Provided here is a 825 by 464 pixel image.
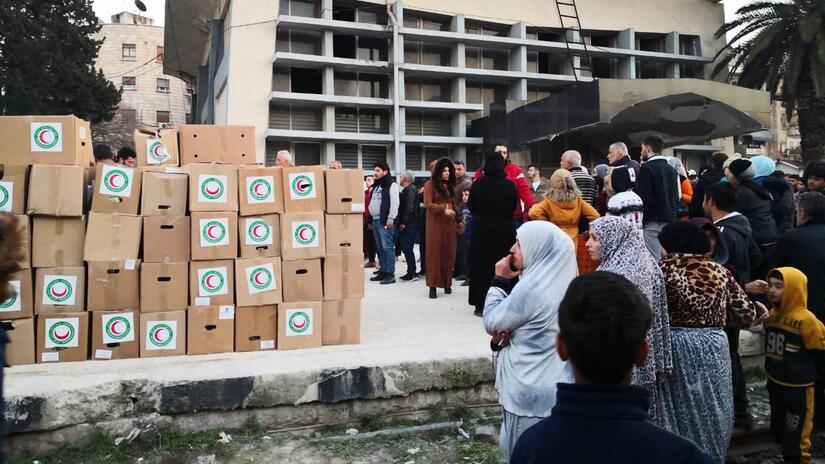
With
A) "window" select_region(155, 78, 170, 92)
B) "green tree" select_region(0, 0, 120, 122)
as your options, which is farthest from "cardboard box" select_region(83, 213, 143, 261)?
"window" select_region(155, 78, 170, 92)

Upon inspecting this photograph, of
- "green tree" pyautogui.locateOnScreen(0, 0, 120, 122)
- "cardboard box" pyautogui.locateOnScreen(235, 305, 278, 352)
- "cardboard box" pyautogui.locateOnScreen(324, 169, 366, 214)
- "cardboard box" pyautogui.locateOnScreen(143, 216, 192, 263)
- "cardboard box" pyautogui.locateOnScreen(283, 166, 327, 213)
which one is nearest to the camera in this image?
"cardboard box" pyautogui.locateOnScreen(143, 216, 192, 263)

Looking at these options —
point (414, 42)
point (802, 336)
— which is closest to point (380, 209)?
point (802, 336)

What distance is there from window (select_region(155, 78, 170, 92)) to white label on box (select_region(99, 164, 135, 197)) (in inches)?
2107

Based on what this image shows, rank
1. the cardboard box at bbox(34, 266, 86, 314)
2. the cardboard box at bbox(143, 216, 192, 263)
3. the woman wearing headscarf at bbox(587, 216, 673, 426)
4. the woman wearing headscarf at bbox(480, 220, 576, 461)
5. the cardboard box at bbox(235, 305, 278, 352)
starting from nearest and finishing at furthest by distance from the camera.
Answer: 1. the woman wearing headscarf at bbox(480, 220, 576, 461)
2. the woman wearing headscarf at bbox(587, 216, 673, 426)
3. the cardboard box at bbox(34, 266, 86, 314)
4. the cardboard box at bbox(143, 216, 192, 263)
5. the cardboard box at bbox(235, 305, 278, 352)

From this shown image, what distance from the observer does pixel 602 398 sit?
50.5 inches

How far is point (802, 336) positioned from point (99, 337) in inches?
178

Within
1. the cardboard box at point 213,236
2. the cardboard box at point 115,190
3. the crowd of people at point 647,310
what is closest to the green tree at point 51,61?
the cardboard box at point 115,190

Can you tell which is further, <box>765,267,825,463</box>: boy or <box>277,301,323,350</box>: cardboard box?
<box>277,301,323,350</box>: cardboard box

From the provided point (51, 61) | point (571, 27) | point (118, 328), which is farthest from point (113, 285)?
point (51, 61)

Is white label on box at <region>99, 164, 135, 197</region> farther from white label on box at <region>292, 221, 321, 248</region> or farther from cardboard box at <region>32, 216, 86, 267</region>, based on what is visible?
white label on box at <region>292, 221, 321, 248</region>

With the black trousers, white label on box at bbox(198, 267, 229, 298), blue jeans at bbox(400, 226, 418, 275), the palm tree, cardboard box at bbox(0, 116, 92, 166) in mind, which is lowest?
the black trousers

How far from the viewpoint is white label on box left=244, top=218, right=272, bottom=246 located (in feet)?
14.6

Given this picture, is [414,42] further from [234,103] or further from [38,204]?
[38,204]

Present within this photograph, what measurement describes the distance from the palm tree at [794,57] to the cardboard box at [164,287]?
18.2 meters
